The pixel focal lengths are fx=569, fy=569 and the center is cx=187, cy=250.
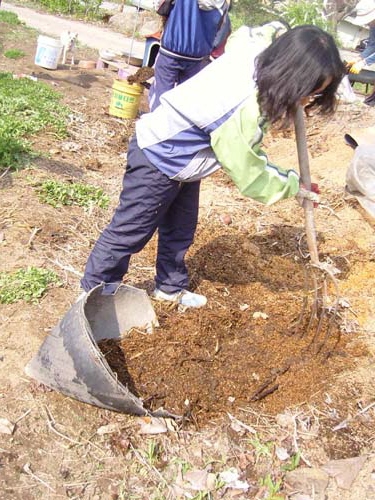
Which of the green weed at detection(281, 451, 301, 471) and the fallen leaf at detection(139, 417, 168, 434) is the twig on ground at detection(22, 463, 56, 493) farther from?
the green weed at detection(281, 451, 301, 471)

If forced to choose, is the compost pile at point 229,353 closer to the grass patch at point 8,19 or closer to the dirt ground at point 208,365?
the dirt ground at point 208,365

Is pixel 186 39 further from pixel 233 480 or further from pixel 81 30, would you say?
pixel 81 30

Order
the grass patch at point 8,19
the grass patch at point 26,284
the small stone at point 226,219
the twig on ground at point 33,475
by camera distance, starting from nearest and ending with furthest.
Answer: the twig on ground at point 33,475 → the grass patch at point 26,284 → the small stone at point 226,219 → the grass patch at point 8,19

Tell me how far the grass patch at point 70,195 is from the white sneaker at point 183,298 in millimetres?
1375

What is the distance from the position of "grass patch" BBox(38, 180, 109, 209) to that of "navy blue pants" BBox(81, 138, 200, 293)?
1439 millimetres

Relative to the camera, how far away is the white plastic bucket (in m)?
8.38

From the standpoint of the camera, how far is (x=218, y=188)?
5633mm

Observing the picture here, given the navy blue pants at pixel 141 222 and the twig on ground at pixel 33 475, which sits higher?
the navy blue pants at pixel 141 222

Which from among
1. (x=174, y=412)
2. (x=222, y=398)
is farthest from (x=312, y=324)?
(x=174, y=412)

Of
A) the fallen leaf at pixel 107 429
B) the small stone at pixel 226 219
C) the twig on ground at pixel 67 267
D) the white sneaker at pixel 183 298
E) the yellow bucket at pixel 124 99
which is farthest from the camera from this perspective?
the yellow bucket at pixel 124 99

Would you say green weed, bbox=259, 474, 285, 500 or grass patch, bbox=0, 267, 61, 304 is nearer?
green weed, bbox=259, 474, 285, 500

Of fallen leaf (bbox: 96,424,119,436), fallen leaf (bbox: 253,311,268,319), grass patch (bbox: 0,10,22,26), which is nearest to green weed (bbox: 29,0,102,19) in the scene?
grass patch (bbox: 0,10,22,26)

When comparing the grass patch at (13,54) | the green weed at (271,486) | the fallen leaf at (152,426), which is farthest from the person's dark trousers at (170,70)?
the grass patch at (13,54)

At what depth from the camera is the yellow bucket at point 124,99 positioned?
7004 millimetres
